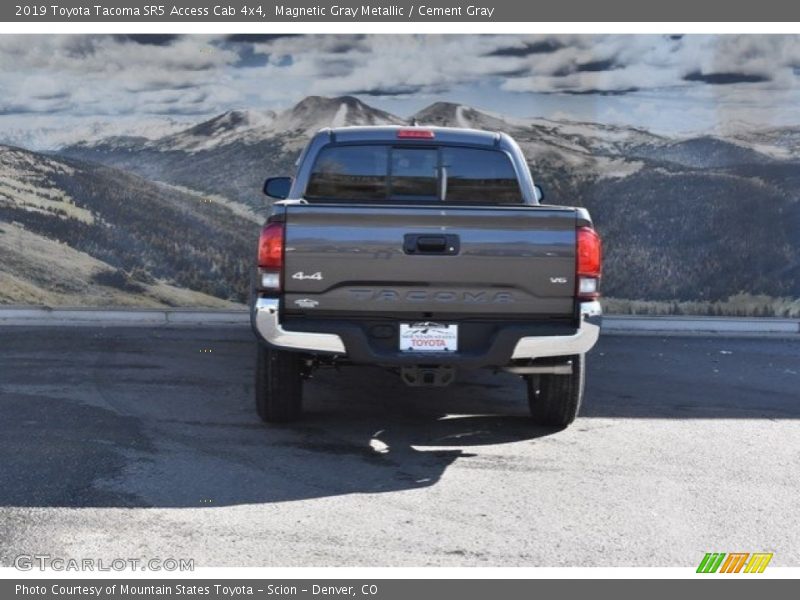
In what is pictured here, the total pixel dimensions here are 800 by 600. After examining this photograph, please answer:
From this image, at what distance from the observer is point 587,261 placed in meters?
6.89

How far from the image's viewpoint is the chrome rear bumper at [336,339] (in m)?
6.87

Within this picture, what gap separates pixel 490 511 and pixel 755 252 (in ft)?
26.3

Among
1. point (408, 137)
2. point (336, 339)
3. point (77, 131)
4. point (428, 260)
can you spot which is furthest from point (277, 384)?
point (77, 131)

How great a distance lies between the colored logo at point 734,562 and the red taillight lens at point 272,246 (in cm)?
294

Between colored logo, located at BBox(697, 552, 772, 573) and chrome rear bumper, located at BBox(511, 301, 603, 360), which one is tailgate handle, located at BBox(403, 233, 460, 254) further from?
colored logo, located at BBox(697, 552, 772, 573)

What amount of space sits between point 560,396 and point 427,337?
1266 millimetres

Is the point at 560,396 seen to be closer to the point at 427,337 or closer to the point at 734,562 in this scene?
the point at 427,337

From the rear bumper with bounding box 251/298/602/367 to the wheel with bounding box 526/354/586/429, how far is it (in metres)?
0.66

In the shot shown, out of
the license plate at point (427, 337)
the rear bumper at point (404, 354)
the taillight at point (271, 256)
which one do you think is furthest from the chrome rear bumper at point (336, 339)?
the license plate at point (427, 337)

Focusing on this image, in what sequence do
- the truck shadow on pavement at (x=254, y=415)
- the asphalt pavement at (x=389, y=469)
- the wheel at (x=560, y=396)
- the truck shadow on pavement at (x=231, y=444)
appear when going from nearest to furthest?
the asphalt pavement at (x=389, y=469), the truck shadow on pavement at (x=231, y=444), the truck shadow on pavement at (x=254, y=415), the wheel at (x=560, y=396)

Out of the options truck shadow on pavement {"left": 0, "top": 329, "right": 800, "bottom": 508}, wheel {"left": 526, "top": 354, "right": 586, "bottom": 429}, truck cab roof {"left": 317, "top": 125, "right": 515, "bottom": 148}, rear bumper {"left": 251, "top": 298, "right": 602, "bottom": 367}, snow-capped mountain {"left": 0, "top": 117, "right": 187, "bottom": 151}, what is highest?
truck cab roof {"left": 317, "top": 125, "right": 515, "bottom": 148}

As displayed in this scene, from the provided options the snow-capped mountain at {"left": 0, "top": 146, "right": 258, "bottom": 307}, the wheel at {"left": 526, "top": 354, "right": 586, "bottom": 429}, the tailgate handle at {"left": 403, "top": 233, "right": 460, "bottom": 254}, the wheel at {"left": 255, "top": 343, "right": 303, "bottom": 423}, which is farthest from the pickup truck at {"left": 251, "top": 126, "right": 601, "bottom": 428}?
the snow-capped mountain at {"left": 0, "top": 146, "right": 258, "bottom": 307}

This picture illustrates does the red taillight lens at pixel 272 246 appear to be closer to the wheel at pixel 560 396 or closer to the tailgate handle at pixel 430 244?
the tailgate handle at pixel 430 244

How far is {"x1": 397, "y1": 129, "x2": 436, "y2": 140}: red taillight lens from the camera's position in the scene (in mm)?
8484
